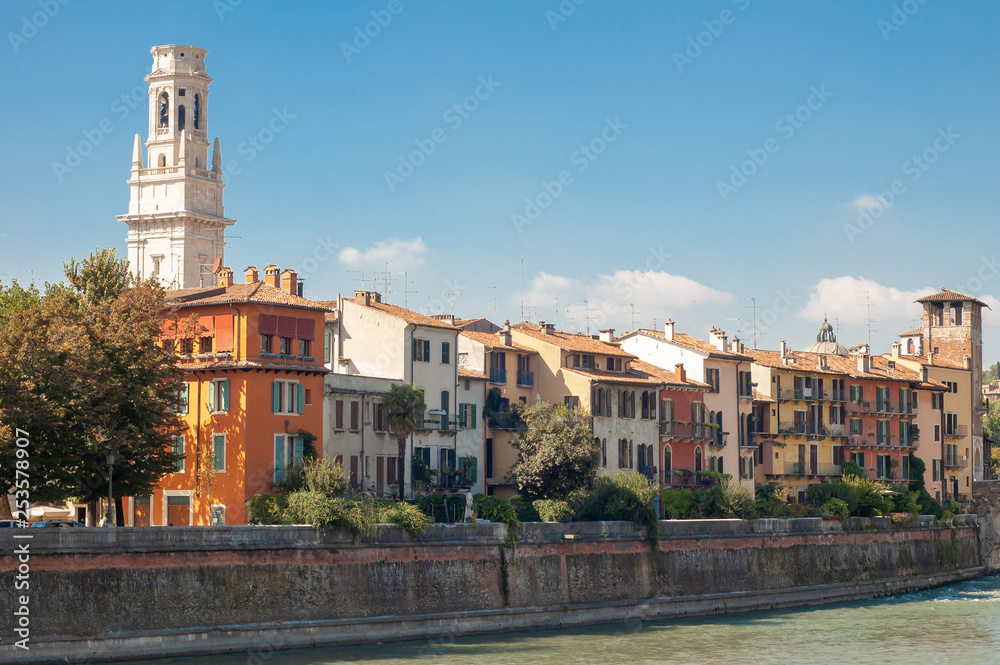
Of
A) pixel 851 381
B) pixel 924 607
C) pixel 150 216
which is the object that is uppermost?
pixel 150 216

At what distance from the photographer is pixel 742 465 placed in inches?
3300

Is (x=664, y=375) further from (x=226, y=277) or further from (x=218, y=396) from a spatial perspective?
(x=218, y=396)

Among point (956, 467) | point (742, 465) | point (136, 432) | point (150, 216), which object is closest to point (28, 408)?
point (136, 432)

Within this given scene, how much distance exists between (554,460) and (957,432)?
49.4 meters

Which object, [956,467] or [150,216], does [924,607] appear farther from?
[150,216]

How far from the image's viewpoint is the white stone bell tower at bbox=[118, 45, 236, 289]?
103750 millimetres

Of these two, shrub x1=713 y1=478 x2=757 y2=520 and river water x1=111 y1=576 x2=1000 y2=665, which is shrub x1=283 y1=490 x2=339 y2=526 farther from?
shrub x1=713 y1=478 x2=757 y2=520

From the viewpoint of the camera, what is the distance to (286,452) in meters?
56.2

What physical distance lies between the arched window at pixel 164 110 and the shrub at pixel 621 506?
5680 centimetres

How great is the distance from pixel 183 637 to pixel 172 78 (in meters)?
67.9

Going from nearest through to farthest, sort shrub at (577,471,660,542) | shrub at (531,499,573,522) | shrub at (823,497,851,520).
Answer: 1. shrub at (531,499,573,522)
2. shrub at (577,471,660,542)
3. shrub at (823,497,851,520)

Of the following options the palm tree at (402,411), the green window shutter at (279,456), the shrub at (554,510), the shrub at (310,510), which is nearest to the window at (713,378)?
the shrub at (554,510)

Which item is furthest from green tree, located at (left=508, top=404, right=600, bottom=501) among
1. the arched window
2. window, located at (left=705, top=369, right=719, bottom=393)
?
the arched window

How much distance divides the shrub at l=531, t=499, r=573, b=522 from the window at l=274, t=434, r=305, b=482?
34.1 feet
